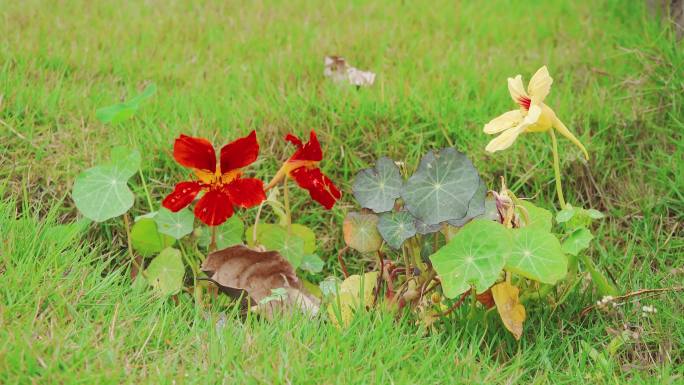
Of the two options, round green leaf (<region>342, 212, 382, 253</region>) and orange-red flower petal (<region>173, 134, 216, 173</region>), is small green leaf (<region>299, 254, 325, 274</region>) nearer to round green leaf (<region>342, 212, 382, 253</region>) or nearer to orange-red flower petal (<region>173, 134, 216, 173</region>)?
round green leaf (<region>342, 212, 382, 253</region>)

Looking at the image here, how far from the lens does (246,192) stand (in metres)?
2.29

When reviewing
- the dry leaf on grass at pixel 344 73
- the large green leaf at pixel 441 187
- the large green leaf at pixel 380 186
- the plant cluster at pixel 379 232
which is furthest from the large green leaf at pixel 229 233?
the dry leaf on grass at pixel 344 73

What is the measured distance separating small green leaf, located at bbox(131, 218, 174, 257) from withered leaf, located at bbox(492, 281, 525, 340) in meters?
1.03

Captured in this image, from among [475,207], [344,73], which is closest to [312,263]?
[475,207]

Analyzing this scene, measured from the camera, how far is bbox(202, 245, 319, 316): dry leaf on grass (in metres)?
2.35

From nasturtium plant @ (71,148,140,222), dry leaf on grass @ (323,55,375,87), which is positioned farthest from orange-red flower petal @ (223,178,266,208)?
dry leaf on grass @ (323,55,375,87)

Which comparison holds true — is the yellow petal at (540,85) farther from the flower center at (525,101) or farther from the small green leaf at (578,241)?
the small green leaf at (578,241)

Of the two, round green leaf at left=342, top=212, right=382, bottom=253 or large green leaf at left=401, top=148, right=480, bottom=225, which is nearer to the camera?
large green leaf at left=401, top=148, right=480, bottom=225

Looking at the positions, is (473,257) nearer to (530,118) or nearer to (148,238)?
(530,118)

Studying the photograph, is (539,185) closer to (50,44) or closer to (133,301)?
(133,301)

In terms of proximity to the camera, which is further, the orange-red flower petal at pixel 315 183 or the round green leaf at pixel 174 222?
the round green leaf at pixel 174 222

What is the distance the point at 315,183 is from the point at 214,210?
0.30 m

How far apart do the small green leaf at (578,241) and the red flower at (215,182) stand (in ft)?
2.77

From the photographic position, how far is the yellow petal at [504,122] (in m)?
2.15
